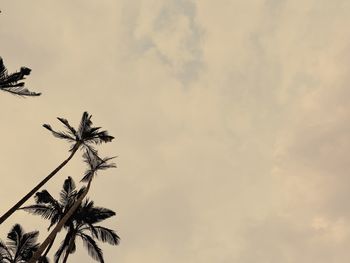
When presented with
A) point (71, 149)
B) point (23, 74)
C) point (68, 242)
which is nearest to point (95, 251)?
point (68, 242)

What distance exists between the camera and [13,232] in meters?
25.7

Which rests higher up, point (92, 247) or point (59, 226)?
point (92, 247)

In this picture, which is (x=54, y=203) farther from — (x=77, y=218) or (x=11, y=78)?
(x=11, y=78)

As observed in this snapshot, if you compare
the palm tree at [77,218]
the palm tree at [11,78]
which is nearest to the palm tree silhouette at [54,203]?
the palm tree at [77,218]

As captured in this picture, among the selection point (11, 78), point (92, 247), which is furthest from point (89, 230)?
point (11, 78)

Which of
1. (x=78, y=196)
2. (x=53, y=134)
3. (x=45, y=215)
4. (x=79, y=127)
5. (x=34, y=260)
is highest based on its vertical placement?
(x=79, y=127)

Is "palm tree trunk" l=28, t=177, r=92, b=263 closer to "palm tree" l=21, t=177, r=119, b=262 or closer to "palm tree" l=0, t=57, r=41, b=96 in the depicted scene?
"palm tree" l=21, t=177, r=119, b=262

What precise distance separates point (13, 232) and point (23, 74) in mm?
12613

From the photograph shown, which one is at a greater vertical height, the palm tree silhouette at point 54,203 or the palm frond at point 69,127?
the palm frond at point 69,127

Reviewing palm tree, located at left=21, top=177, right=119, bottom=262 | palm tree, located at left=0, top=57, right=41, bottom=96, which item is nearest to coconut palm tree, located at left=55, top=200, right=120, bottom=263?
palm tree, located at left=21, top=177, right=119, bottom=262

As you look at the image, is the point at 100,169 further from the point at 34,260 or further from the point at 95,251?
the point at 34,260

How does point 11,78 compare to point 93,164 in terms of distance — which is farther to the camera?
point 93,164

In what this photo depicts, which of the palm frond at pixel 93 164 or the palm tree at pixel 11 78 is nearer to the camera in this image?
the palm tree at pixel 11 78

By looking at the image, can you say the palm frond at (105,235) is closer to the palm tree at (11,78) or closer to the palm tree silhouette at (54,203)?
the palm tree silhouette at (54,203)
